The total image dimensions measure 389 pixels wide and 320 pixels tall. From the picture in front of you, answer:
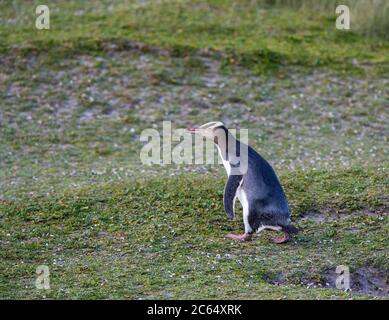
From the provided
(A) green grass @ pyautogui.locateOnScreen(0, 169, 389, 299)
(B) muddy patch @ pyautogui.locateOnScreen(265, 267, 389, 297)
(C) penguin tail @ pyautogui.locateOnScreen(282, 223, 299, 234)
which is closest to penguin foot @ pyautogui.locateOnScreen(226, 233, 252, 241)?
(A) green grass @ pyautogui.locateOnScreen(0, 169, 389, 299)

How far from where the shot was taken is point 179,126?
507 inches

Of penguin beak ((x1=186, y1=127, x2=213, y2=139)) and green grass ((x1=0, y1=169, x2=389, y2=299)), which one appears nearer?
green grass ((x1=0, y1=169, x2=389, y2=299))

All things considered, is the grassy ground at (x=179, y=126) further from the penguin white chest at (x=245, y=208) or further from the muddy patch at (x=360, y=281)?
the penguin white chest at (x=245, y=208)

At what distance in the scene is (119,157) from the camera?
1183 cm

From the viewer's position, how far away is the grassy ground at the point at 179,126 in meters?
7.60

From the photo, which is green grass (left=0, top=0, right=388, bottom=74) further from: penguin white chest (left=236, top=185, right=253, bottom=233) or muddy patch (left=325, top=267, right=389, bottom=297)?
muddy patch (left=325, top=267, right=389, bottom=297)

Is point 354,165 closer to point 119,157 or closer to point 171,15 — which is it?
point 119,157

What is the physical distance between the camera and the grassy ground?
7598mm

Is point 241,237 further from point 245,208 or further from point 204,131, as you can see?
point 204,131

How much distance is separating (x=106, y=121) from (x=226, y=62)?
9.71ft

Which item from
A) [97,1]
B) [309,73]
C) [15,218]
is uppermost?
[97,1]

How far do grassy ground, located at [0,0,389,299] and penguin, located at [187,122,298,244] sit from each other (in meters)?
0.22

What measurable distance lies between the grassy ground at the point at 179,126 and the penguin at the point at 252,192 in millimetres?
224

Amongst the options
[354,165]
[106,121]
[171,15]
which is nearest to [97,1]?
[171,15]
